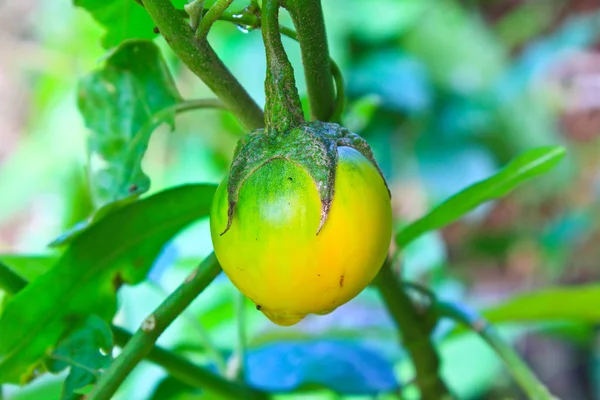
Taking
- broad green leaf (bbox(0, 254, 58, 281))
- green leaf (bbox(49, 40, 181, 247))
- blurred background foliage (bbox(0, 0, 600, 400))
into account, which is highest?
blurred background foliage (bbox(0, 0, 600, 400))

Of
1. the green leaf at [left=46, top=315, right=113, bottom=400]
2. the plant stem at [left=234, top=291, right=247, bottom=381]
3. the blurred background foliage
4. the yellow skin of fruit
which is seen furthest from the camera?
the blurred background foliage

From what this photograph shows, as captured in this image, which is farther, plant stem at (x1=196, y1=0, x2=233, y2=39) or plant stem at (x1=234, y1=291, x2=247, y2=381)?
plant stem at (x1=234, y1=291, x2=247, y2=381)

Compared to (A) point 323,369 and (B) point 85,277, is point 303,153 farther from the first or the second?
(A) point 323,369

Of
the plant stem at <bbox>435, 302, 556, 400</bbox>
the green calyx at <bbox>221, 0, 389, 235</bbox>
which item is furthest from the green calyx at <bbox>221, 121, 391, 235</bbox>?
the plant stem at <bbox>435, 302, 556, 400</bbox>

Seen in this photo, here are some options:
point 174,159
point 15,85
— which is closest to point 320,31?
point 174,159

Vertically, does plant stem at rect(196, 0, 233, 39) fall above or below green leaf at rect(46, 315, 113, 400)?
above

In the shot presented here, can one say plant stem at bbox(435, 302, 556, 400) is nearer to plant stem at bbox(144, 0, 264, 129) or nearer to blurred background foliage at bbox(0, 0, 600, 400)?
plant stem at bbox(144, 0, 264, 129)

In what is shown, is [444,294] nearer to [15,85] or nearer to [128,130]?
[128,130]

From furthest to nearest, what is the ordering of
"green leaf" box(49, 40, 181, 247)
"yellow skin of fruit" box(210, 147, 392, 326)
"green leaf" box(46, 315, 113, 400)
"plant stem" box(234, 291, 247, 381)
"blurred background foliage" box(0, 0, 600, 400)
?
"blurred background foliage" box(0, 0, 600, 400) < "plant stem" box(234, 291, 247, 381) < "green leaf" box(49, 40, 181, 247) < "green leaf" box(46, 315, 113, 400) < "yellow skin of fruit" box(210, 147, 392, 326)
